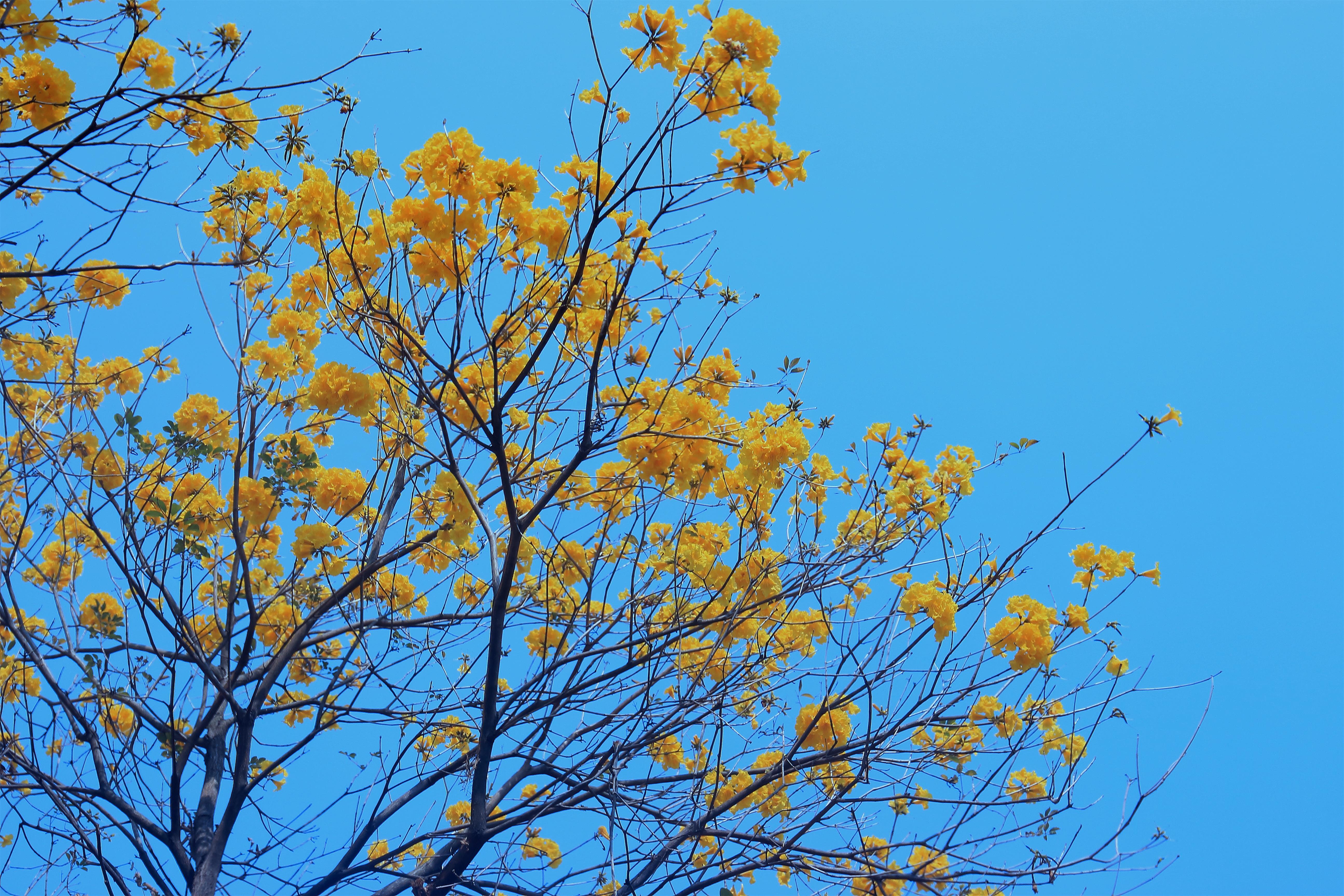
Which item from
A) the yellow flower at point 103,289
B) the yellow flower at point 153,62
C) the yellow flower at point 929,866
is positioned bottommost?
the yellow flower at point 929,866

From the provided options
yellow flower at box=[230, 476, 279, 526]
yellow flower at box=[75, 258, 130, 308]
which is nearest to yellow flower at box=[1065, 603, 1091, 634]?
yellow flower at box=[230, 476, 279, 526]

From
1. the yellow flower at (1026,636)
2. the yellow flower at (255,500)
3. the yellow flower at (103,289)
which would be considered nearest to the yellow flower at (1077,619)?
the yellow flower at (1026,636)

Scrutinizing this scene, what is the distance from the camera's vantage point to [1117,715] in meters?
3.68

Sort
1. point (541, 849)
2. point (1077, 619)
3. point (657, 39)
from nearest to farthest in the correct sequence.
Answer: point (657, 39) < point (1077, 619) < point (541, 849)

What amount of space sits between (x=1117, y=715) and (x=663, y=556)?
2.16 meters

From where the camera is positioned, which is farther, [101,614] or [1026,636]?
[101,614]

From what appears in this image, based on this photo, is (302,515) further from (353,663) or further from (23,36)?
(23,36)

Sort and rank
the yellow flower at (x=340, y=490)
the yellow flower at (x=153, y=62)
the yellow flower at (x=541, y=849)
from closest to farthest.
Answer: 1. the yellow flower at (x=153, y=62)
2. the yellow flower at (x=340, y=490)
3. the yellow flower at (x=541, y=849)

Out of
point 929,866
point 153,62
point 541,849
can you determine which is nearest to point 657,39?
point 153,62

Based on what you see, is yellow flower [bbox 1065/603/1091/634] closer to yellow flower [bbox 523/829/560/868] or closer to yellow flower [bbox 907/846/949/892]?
yellow flower [bbox 907/846/949/892]

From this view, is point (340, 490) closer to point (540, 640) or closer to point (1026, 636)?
point (540, 640)

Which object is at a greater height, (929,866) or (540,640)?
(540,640)

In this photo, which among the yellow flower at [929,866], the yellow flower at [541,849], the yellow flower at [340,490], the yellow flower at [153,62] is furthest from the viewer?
the yellow flower at [541,849]

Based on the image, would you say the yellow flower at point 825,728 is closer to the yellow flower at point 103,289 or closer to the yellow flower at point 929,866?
the yellow flower at point 929,866
